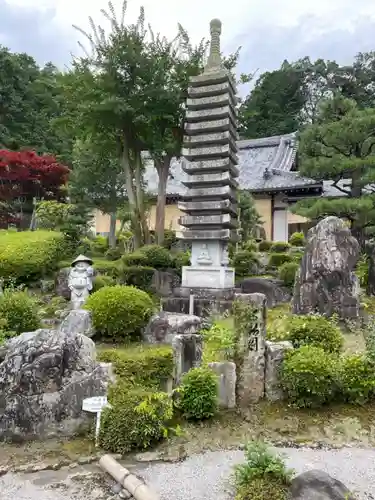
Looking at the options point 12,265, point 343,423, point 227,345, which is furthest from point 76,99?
point 343,423

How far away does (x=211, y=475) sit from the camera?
4.75m

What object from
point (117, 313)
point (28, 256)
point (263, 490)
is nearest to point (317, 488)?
point (263, 490)

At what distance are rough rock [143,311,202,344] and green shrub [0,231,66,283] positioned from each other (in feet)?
22.2

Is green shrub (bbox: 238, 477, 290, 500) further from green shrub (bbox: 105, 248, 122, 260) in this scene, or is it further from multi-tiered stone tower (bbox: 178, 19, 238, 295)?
green shrub (bbox: 105, 248, 122, 260)

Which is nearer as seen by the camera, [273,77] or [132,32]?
[132,32]

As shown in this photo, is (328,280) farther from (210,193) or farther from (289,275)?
(210,193)

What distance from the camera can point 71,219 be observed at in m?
17.9

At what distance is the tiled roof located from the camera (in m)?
27.2

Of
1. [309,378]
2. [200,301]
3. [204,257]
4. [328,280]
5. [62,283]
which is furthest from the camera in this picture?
[204,257]

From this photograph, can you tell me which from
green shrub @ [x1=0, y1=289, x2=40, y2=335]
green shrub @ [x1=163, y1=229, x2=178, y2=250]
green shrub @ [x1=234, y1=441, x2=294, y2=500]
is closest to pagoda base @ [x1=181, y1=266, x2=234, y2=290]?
green shrub @ [x1=163, y1=229, x2=178, y2=250]

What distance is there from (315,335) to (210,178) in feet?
27.6

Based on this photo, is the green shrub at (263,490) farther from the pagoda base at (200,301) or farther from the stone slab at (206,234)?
the stone slab at (206,234)

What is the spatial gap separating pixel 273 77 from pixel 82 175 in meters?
32.5

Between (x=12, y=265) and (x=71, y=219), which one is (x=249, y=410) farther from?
(x=71, y=219)
